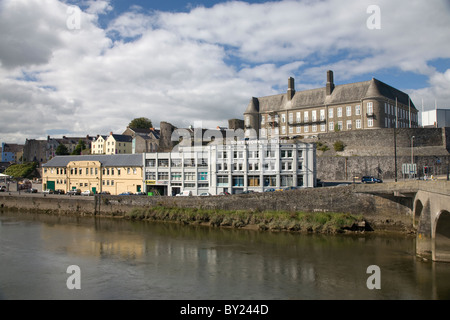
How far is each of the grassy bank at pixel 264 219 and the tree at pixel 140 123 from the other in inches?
2356

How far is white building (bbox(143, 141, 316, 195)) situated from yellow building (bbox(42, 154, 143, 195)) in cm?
232

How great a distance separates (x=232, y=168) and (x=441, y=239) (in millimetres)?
25798

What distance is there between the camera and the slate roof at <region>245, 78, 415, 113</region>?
198 ft


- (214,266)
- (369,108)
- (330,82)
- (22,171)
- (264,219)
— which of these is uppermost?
(330,82)

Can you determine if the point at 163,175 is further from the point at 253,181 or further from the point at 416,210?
the point at 416,210

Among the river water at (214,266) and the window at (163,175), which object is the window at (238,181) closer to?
the window at (163,175)

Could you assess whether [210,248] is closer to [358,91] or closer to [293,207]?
[293,207]

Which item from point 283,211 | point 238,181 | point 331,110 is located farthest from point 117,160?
point 331,110

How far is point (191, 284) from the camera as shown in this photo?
19.1 m

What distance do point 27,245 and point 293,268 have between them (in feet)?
68.2

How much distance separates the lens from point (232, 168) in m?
44.3

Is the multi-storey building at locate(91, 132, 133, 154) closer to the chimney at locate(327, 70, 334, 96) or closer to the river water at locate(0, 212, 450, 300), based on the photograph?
the chimney at locate(327, 70, 334, 96)

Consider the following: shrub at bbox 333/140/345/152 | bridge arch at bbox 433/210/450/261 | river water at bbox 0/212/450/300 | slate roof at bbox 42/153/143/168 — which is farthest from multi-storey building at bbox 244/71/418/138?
bridge arch at bbox 433/210/450/261
